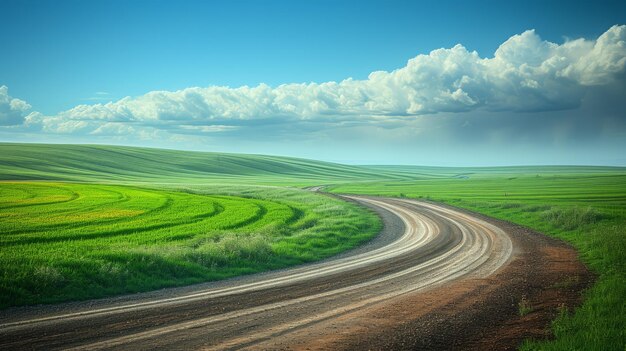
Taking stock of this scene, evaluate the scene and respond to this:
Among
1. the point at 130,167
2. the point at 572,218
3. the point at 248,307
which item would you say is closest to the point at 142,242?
Result: the point at 248,307

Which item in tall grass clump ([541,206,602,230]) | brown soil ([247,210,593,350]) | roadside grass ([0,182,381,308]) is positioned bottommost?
roadside grass ([0,182,381,308])

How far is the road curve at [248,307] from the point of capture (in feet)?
35.9

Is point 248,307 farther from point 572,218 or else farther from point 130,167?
point 130,167

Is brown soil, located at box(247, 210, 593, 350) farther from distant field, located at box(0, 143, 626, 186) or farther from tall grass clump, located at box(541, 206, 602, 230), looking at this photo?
distant field, located at box(0, 143, 626, 186)

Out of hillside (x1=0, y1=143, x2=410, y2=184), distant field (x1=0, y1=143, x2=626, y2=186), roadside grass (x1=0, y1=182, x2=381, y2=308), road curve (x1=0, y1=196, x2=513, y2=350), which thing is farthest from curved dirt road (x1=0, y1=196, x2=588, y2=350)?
distant field (x1=0, y1=143, x2=626, y2=186)

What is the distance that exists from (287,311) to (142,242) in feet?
48.1

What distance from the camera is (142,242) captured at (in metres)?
24.7

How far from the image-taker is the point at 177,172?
151m

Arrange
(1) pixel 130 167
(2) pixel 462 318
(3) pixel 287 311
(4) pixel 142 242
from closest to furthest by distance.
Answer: (2) pixel 462 318 < (3) pixel 287 311 < (4) pixel 142 242 < (1) pixel 130 167

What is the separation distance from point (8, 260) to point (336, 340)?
567 inches

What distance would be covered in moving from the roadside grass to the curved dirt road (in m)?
1.63

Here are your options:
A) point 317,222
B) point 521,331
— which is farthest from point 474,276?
point 317,222

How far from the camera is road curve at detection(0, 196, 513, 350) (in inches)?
431

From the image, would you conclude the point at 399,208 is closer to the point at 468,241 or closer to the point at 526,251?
the point at 468,241
